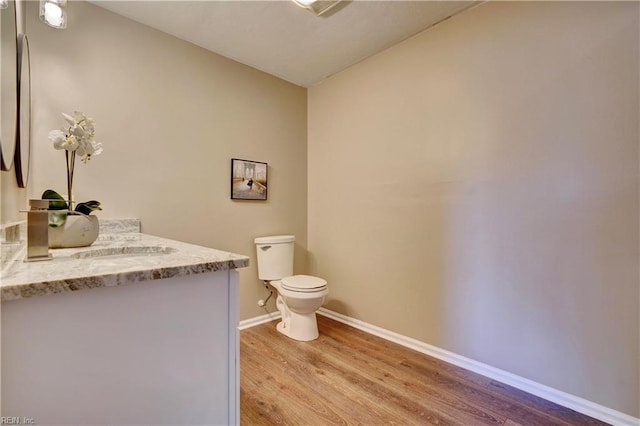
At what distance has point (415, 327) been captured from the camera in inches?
81.8

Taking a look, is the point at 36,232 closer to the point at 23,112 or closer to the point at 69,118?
the point at 69,118

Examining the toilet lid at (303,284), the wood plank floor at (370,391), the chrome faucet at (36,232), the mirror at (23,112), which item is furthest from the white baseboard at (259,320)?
the chrome faucet at (36,232)

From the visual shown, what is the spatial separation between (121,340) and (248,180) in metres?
1.90

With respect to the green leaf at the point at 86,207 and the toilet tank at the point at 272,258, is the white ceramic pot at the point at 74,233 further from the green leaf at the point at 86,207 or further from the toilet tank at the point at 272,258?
the toilet tank at the point at 272,258

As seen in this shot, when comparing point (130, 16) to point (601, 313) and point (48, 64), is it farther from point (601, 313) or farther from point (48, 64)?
point (601, 313)

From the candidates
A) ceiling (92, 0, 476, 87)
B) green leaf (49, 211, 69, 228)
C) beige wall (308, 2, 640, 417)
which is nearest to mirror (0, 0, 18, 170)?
green leaf (49, 211, 69, 228)

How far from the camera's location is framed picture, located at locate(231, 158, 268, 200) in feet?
7.81

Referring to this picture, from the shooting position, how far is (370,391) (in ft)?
5.22

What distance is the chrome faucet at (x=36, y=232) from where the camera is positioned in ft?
2.49

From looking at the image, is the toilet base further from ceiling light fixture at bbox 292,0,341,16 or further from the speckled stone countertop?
ceiling light fixture at bbox 292,0,341,16

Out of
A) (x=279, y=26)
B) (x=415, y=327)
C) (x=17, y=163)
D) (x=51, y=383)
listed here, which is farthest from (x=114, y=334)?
(x=279, y=26)

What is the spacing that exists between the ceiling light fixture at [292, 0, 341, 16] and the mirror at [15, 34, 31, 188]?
1389mm

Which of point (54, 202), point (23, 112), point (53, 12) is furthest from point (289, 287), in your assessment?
point (53, 12)

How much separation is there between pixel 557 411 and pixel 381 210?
4.99ft
